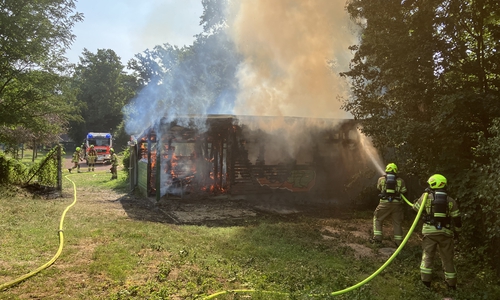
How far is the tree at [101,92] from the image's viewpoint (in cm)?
5878

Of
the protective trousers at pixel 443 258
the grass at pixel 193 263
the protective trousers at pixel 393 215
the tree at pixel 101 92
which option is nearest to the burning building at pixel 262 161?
the grass at pixel 193 263

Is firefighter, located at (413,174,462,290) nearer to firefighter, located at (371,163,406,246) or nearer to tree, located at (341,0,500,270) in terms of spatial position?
tree, located at (341,0,500,270)

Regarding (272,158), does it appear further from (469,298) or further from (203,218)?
(469,298)

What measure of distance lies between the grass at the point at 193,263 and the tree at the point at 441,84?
6.34ft

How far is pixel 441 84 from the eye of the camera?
26.2 feet

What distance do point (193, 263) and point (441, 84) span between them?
6.75 meters

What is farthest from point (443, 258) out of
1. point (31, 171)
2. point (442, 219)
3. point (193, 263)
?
point (31, 171)

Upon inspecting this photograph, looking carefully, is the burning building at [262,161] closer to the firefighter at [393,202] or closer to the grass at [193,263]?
the grass at [193,263]

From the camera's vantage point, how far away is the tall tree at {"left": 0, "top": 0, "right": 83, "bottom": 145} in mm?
12500

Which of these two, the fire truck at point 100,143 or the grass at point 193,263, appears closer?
the grass at point 193,263

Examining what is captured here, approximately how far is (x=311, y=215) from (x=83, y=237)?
6.97 meters

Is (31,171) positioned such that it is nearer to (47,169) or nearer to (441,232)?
(47,169)

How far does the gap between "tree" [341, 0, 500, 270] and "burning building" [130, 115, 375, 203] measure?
479 cm

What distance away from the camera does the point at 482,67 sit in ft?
24.9
